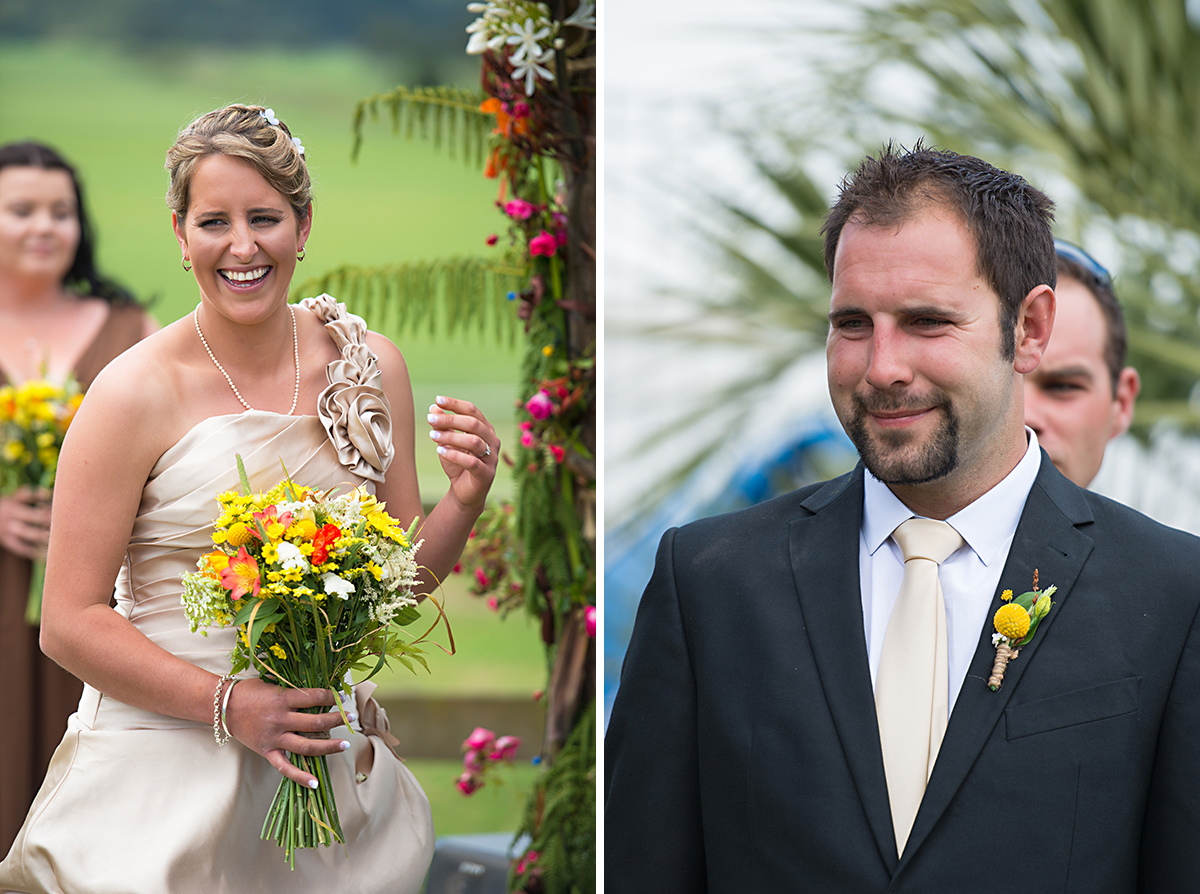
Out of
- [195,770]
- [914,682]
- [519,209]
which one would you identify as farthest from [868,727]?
[519,209]

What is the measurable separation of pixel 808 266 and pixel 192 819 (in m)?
2.34

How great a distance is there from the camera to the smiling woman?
6.42ft

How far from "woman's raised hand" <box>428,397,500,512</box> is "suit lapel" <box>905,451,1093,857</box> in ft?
3.24

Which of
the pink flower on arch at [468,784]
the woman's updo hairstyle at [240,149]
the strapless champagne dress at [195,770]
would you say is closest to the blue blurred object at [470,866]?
the pink flower on arch at [468,784]

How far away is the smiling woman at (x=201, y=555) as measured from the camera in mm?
1956

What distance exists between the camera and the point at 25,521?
12.7 feet

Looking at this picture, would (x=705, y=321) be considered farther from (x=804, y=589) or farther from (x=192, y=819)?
(x=192, y=819)

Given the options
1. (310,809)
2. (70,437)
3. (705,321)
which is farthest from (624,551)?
(70,437)

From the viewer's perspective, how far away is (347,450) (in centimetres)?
215

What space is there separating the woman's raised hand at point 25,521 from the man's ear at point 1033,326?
331 cm

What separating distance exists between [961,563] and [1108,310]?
1.42 meters

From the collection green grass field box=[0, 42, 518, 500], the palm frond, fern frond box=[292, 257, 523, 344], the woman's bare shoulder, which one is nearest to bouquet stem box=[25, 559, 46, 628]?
green grass field box=[0, 42, 518, 500]

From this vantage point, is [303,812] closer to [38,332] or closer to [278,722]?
[278,722]

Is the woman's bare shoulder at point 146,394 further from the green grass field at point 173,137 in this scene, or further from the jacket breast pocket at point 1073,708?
the green grass field at point 173,137
